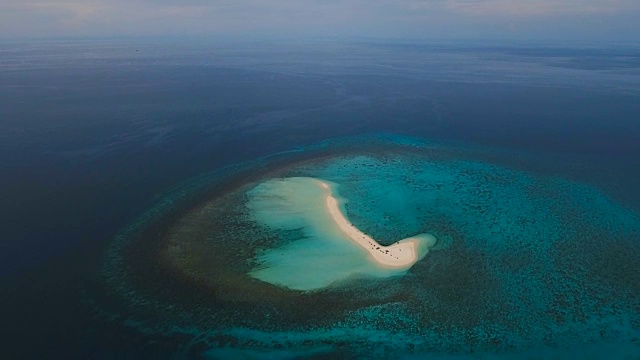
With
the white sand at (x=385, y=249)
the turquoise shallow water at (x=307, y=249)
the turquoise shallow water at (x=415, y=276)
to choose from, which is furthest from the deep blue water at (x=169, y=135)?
the white sand at (x=385, y=249)

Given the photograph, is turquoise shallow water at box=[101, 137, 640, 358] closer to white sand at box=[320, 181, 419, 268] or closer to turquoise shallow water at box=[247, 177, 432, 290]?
turquoise shallow water at box=[247, 177, 432, 290]

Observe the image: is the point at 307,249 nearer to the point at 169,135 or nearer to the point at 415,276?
the point at 415,276

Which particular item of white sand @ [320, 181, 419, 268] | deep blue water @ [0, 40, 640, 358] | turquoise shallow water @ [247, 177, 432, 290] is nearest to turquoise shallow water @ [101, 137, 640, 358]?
turquoise shallow water @ [247, 177, 432, 290]

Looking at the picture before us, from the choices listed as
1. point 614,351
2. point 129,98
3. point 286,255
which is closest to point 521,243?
point 614,351

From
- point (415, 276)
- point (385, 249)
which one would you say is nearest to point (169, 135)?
point (385, 249)

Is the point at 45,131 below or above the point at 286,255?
above

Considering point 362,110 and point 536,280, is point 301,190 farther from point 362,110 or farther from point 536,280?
point 362,110
